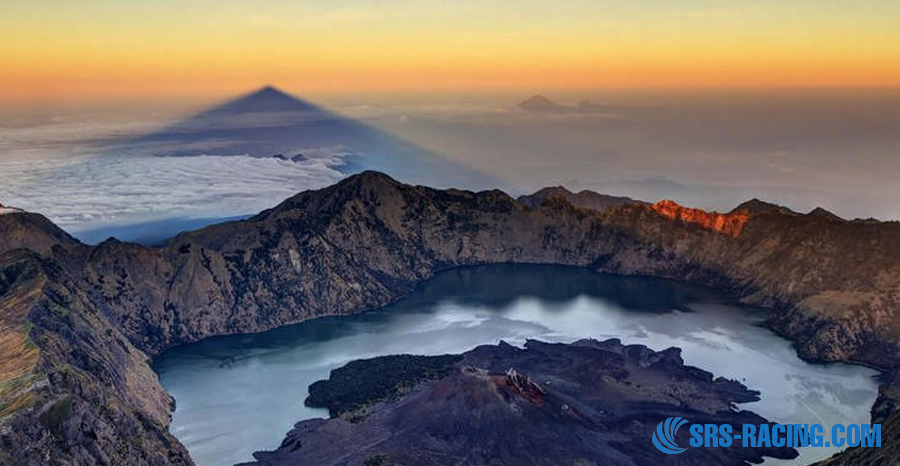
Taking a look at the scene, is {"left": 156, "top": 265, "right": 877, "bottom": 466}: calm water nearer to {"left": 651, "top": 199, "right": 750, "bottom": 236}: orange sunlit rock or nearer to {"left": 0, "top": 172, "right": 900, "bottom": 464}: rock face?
{"left": 0, "top": 172, "right": 900, "bottom": 464}: rock face

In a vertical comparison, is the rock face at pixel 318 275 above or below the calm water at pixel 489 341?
above

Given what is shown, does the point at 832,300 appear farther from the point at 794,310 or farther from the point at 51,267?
the point at 51,267

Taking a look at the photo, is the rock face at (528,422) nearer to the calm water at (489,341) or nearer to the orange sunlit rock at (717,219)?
the calm water at (489,341)

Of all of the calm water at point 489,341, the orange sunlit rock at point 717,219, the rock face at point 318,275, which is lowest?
the calm water at point 489,341

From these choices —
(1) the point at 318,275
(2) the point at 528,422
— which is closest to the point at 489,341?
(1) the point at 318,275

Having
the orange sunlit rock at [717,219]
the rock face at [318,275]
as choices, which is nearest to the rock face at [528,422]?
the rock face at [318,275]

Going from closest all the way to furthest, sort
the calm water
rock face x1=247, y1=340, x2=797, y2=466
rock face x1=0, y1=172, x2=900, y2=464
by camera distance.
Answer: rock face x1=247, y1=340, x2=797, y2=466 < rock face x1=0, y1=172, x2=900, y2=464 < the calm water

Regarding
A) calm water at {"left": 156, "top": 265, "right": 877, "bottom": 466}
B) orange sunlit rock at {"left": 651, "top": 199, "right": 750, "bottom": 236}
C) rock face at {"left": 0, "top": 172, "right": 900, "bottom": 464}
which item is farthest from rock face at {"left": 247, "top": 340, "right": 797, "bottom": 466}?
orange sunlit rock at {"left": 651, "top": 199, "right": 750, "bottom": 236}
